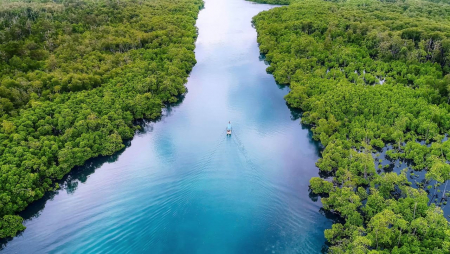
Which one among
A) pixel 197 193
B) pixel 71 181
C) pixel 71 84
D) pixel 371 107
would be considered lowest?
pixel 197 193

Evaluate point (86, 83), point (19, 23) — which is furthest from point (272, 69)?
A: point (19, 23)

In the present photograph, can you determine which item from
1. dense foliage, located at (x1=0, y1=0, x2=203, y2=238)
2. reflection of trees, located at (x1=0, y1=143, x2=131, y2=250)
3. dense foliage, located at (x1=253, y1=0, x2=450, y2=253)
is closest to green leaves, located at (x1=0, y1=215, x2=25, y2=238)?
dense foliage, located at (x1=0, y1=0, x2=203, y2=238)

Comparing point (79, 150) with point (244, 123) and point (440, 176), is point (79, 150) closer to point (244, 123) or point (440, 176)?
point (244, 123)

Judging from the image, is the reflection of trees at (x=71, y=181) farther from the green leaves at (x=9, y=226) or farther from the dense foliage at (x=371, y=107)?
the dense foliage at (x=371, y=107)

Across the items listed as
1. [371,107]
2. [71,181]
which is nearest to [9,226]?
[71,181]

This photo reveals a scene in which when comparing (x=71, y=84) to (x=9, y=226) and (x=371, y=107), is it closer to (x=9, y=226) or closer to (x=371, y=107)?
(x=9, y=226)

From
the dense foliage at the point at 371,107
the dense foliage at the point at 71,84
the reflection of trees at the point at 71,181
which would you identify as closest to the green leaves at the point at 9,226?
the dense foliage at the point at 71,84

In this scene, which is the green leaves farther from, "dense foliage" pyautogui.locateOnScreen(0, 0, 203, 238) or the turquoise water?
the turquoise water
